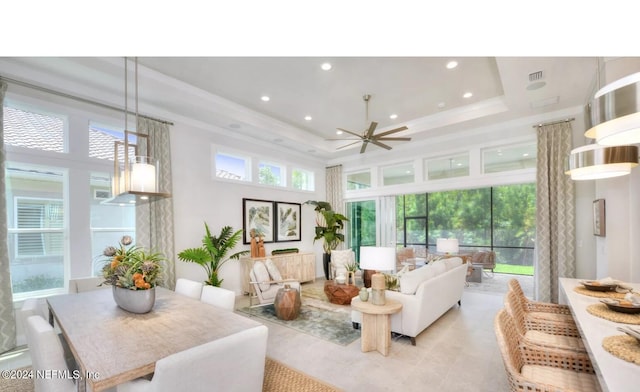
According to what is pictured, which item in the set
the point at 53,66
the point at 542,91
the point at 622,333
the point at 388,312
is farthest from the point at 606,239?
the point at 53,66

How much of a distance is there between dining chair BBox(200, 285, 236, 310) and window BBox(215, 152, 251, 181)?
Result: 3.13 m

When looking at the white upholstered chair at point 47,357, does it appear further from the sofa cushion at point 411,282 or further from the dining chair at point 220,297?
the sofa cushion at point 411,282

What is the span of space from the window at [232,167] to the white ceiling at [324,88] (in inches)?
20.0

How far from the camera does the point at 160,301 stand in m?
2.67

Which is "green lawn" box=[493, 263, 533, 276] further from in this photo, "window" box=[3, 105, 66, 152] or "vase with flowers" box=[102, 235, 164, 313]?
"window" box=[3, 105, 66, 152]

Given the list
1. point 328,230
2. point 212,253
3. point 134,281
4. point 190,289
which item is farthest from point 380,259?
point 328,230

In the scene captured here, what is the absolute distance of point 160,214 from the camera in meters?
4.48

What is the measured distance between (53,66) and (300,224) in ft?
16.8

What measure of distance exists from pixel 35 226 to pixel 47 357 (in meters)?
2.91

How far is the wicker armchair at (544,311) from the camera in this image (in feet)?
8.40

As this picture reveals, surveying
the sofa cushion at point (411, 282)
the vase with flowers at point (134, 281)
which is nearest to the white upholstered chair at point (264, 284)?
the sofa cushion at point (411, 282)

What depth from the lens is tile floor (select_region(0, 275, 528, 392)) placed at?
260 cm
